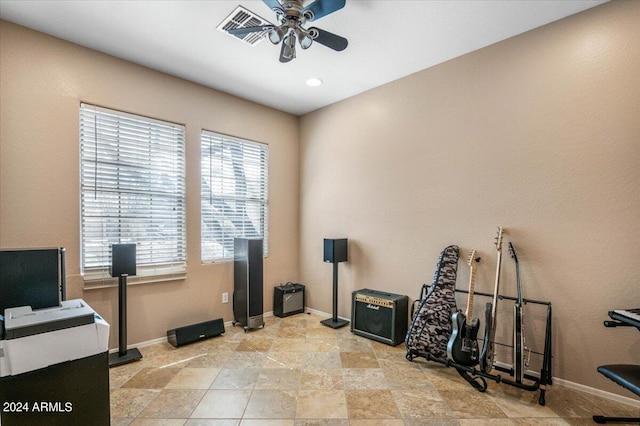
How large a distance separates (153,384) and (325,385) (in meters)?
1.36

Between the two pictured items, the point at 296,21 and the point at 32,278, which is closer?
the point at 32,278

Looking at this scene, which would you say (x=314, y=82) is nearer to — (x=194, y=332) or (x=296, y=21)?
(x=296, y=21)

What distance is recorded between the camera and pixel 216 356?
2.93 m

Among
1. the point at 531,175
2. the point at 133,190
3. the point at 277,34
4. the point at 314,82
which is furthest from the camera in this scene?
the point at 314,82

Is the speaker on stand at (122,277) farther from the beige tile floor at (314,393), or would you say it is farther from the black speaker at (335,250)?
the black speaker at (335,250)

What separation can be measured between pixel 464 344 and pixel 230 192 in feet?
9.91

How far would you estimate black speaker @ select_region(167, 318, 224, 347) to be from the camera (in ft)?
10.3

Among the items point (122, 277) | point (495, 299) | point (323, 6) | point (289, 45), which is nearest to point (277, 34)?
point (289, 45)

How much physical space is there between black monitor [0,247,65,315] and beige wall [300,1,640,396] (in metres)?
2.88

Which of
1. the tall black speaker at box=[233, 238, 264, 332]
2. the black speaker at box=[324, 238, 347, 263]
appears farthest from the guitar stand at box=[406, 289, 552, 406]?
the tall black speaker at box=[233, 238, 264, 332]

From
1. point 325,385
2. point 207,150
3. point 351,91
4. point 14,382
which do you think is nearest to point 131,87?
point 207,150

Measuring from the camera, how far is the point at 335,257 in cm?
371

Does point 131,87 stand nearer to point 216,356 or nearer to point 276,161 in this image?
point 276,161

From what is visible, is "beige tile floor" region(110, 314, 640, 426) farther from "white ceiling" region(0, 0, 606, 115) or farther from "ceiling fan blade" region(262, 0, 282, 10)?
"white ceiling" region(0, 0, 606, 115)
